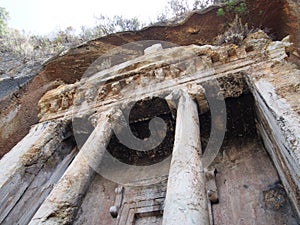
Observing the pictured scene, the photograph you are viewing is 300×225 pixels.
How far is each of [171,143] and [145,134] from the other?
55cm

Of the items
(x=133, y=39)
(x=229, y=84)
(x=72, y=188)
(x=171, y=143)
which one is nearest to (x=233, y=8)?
(x=133, y=39)

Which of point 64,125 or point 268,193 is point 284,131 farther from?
point 64,125

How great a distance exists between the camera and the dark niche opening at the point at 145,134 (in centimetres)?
521

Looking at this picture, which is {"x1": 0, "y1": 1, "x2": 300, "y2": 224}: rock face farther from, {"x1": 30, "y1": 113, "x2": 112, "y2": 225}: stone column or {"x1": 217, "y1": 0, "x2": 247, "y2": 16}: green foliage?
{"x1": 217, "y1": 0, "x2": 247, "y2": 16}: green foliage

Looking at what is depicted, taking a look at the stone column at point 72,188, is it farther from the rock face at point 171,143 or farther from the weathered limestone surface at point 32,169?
the weathered limestone surface at point 32,169

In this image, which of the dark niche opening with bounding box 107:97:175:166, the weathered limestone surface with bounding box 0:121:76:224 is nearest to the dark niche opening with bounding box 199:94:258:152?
the dark niche opening with bounding box 107:97:175:166

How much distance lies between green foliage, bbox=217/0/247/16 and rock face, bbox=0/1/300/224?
3.48ft

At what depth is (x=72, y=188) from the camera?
3779mm

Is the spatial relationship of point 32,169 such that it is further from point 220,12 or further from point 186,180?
point 220,12

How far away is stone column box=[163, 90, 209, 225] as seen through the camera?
2.54 meters

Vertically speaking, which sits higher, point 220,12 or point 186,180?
point 220,12

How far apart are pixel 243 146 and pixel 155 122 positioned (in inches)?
66.3

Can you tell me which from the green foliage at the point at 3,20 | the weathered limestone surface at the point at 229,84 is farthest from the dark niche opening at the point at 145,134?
the green foliage at the point at 3,20

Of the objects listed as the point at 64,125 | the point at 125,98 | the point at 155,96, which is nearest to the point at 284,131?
the point at 155,96
